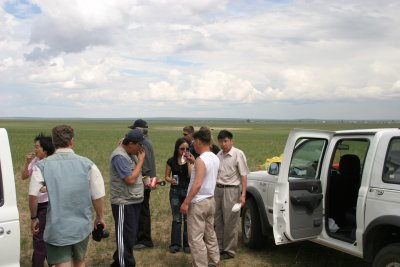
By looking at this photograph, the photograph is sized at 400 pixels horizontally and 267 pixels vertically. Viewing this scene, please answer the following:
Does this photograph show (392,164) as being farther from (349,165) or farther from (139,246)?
(139,246)

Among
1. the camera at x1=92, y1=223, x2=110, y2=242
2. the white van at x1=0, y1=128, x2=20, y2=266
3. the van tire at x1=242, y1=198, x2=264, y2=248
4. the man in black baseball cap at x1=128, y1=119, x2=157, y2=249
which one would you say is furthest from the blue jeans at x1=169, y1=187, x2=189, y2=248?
the white van at x1=0, y1=128, x2=20, y2=266

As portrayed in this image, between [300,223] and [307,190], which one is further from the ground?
[307,190]

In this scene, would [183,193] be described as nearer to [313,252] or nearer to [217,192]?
[217,192]

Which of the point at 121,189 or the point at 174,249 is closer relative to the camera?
the point at 121,189

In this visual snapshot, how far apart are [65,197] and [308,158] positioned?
330cm

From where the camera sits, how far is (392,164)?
4391mm

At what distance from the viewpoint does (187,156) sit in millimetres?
6176

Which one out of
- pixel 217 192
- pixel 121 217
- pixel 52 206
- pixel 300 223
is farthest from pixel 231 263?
pixel 52 206

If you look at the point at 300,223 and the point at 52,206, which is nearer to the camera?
the point at 52,206

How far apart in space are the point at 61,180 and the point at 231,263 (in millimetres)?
3208

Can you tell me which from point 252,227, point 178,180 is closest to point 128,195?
point 178,180

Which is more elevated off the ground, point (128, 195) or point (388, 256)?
point (128, 195)

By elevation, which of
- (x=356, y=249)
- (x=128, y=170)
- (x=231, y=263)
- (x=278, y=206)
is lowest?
(x=231, y=263)

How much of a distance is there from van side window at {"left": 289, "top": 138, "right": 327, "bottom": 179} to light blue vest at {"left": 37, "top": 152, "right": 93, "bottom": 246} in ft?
9.71
